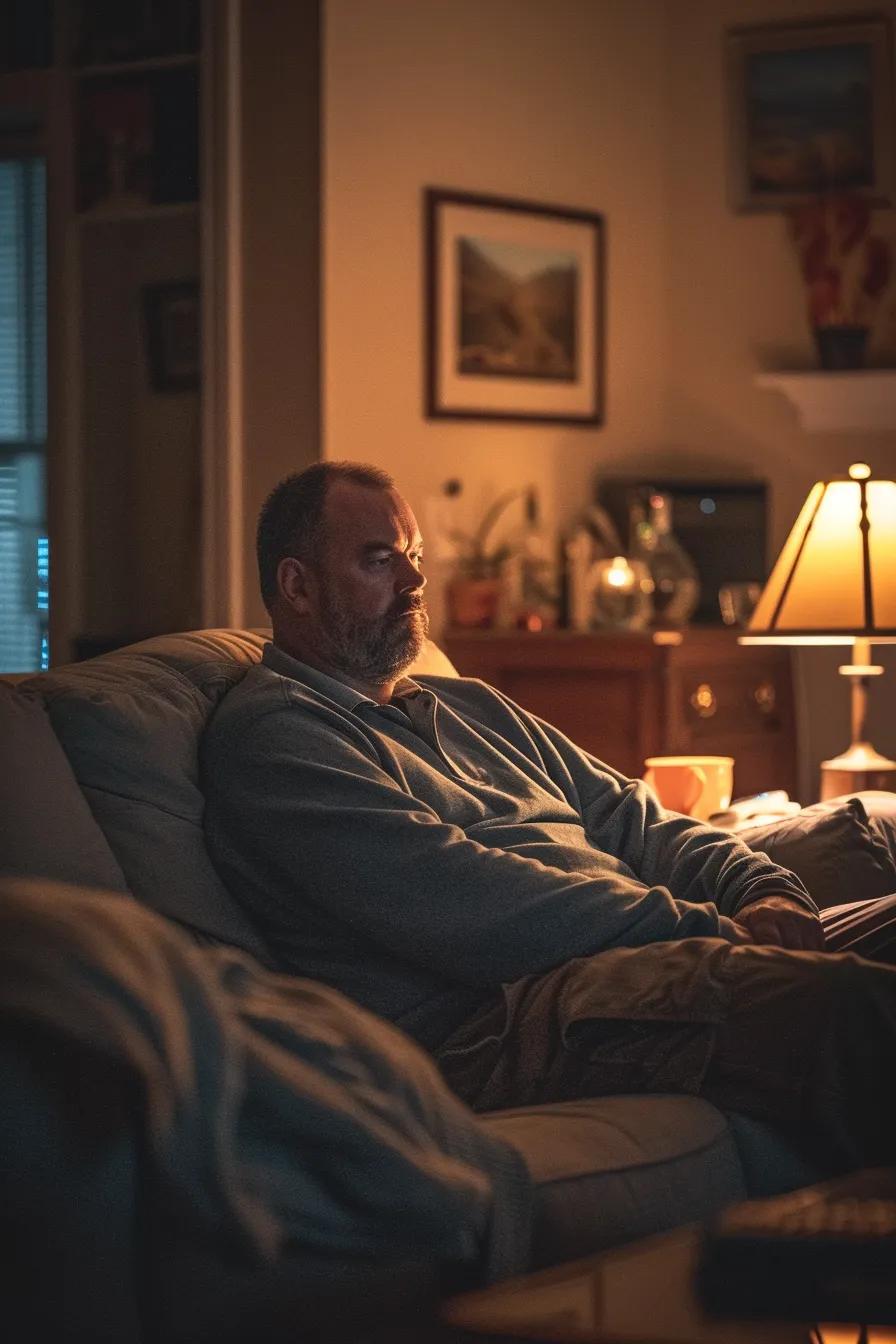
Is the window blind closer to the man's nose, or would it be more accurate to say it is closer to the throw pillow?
the man's nose

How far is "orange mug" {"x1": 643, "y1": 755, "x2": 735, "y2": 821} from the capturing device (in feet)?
9.59

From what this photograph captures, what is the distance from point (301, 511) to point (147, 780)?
54 centimetres

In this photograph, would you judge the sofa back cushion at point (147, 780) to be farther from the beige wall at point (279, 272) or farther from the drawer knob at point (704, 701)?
the drawer knob at point (704, 701)

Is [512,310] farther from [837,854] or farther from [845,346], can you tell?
[837,854]

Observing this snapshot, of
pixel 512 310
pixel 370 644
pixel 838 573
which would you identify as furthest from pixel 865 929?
pixel 512 310

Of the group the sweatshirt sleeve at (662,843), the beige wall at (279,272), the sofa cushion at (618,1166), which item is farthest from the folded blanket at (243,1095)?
the beige wall at (279,272)

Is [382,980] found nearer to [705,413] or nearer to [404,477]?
[404,477]

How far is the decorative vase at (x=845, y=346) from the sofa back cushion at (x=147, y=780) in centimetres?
288

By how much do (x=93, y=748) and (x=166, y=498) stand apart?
246cm

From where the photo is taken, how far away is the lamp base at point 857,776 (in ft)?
10.3

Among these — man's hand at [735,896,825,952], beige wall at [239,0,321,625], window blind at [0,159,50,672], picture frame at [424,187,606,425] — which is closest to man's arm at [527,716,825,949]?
man's hand at [735,896,825,952]

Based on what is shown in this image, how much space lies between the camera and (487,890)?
6.68 feet

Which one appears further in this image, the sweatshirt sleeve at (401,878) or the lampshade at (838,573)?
the lampshade at (838,573)

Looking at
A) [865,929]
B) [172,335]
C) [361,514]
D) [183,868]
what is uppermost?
[172,335]
